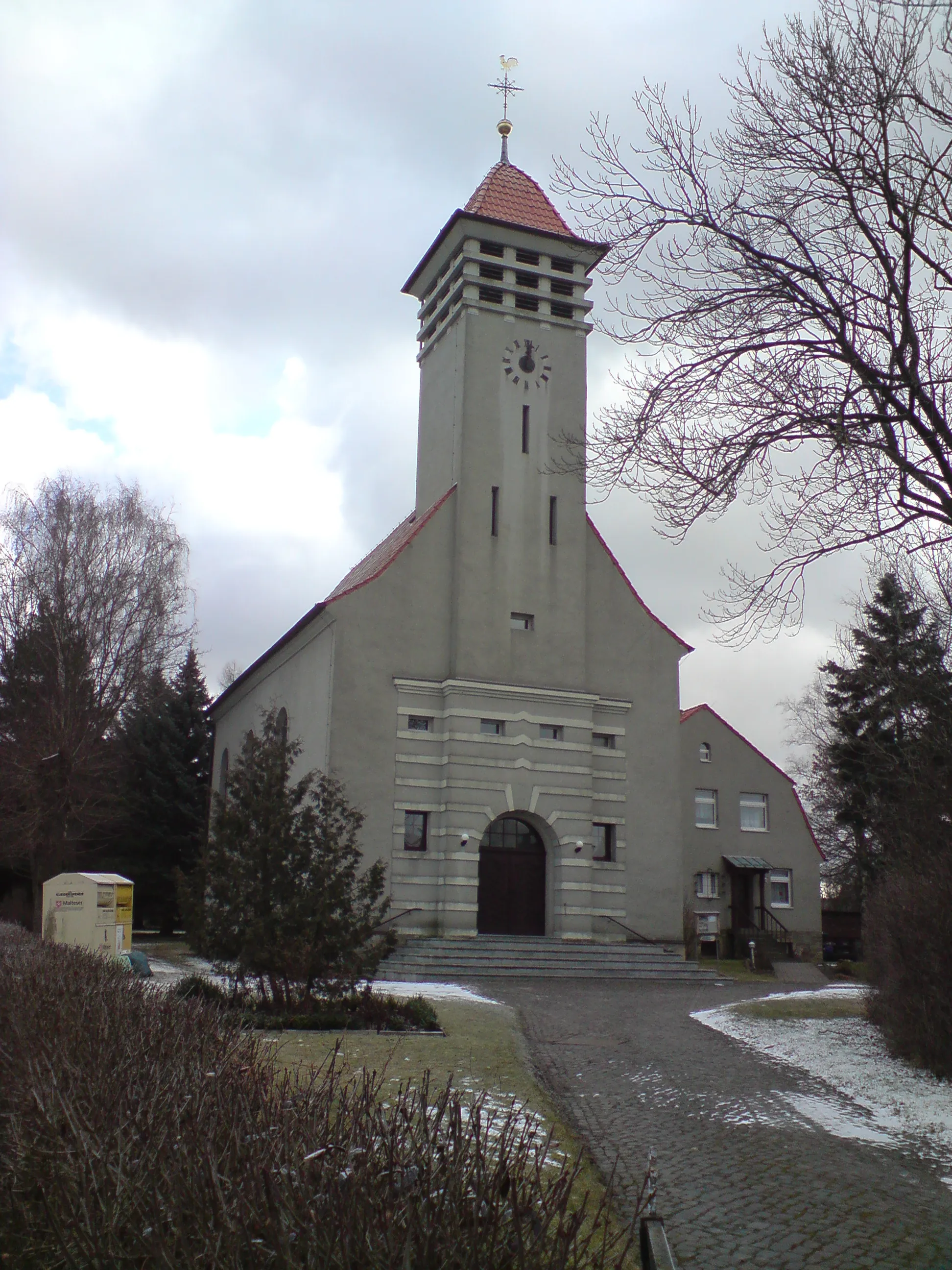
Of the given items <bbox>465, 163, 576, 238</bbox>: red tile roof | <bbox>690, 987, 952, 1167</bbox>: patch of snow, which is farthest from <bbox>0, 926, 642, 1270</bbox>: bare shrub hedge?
<bbox>465, 163, 576, 238</bbox>: red tile roof

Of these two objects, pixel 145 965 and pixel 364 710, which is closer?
pixel 145 965

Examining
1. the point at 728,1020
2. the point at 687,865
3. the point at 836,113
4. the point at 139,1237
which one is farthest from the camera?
the point at 687,865

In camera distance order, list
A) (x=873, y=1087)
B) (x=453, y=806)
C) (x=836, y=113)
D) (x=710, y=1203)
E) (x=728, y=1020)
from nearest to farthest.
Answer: (x=710, y=1203) → (x=836, y=113) → (x=873, y=1087) → (x=728, y=1020) → (x=453, y=806)

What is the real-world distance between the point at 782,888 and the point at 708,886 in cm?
274

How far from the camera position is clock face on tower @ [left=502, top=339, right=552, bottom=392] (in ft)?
101

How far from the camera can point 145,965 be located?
1694 cm

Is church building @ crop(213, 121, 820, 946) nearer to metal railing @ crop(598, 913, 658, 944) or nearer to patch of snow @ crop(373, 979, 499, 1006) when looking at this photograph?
metal railing @ crop(598, 913, 658, 944)

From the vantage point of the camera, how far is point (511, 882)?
28.6 meters

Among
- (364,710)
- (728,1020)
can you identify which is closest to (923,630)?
(364,710)

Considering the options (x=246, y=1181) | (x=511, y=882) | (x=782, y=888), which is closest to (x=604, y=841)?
(x=511, y=882)

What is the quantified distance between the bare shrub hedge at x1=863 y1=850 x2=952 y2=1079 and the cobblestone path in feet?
3.96

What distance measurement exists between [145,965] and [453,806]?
1140 centimetres

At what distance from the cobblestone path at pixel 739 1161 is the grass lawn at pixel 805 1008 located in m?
3.06

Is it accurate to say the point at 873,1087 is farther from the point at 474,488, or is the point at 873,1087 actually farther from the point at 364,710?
the point at 474,488
